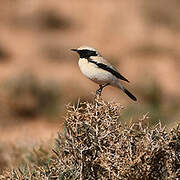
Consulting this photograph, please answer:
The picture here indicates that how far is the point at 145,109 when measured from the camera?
12234mm

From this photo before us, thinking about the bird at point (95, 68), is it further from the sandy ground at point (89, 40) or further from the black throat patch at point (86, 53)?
the sandy ground at point (89, 40)

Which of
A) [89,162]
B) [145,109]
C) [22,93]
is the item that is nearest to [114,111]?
[89,162]

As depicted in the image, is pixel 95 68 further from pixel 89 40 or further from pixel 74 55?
pixel 89 40

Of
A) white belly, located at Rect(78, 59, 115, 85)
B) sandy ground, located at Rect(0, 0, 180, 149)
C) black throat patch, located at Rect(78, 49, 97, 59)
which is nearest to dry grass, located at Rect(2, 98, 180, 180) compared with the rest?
white belly, located at Rect(78, 59, 115, 85)

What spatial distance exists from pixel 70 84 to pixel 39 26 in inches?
324

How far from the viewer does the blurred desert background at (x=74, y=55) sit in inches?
527

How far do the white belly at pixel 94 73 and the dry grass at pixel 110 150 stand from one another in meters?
1.08

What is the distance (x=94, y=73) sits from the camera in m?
5.04

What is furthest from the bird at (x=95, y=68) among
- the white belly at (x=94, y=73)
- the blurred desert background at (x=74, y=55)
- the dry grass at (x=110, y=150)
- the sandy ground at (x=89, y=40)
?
the sandy ground at (x=89, y=40)

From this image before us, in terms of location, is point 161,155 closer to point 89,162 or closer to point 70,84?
point 89,162

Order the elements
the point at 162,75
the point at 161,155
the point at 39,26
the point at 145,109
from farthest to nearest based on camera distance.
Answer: the point at 39,26 < the point at 162,75 < the point at 145,109 < the point at 161,155

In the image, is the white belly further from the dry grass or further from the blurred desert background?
the blurred desert background

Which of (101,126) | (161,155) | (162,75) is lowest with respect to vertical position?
(161,155)

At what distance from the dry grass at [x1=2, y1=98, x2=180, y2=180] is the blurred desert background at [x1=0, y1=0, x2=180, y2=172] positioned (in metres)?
7.09
